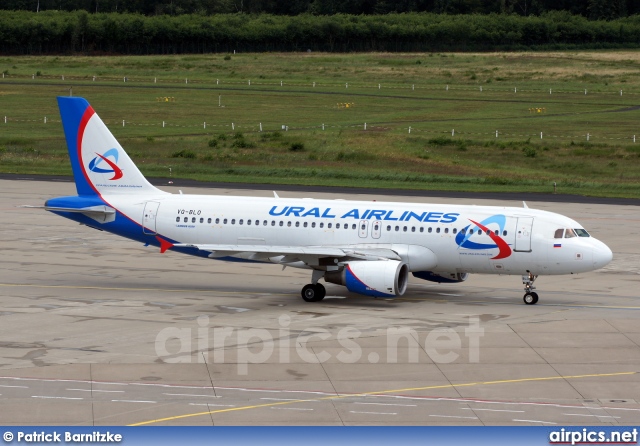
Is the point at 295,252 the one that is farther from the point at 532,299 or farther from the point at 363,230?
the point at 532,299

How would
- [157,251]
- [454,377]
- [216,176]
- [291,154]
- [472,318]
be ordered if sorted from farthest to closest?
[291,154] → [216,176] → [157,251] → [472,318] → [454,377]

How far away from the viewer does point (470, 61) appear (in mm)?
188750

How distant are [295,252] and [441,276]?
687 cm

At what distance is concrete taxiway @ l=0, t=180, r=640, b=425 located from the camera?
28047 mm

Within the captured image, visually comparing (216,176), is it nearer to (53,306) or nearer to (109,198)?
(109,198)

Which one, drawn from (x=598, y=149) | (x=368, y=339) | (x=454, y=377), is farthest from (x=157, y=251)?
(x=598, y=149)

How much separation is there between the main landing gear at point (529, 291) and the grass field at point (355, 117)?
126ft

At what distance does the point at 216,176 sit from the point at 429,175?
60.1 ft

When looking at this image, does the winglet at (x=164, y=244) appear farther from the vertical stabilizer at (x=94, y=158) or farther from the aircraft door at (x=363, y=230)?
the aircraft door at (x=363, y=230)

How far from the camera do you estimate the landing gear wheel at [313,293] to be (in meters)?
43.4

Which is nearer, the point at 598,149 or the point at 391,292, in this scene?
the point at 391,292

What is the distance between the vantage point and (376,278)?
1629 inches

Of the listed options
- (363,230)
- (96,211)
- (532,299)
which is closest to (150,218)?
(96,211)

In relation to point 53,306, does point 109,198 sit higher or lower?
higher
